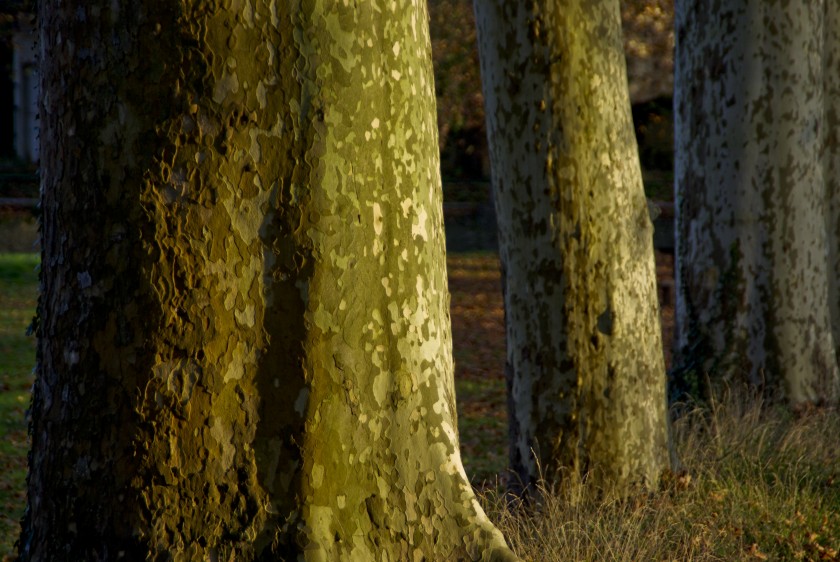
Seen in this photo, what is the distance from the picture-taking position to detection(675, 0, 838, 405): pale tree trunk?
8102 millimetres

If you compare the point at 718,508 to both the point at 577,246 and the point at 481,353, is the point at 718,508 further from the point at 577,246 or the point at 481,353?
the point at 481,353

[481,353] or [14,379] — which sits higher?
[14,379]

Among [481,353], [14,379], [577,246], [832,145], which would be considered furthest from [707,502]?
[481,353]

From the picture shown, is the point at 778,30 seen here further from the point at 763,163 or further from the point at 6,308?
the point at 6,308

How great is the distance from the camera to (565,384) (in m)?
5.63

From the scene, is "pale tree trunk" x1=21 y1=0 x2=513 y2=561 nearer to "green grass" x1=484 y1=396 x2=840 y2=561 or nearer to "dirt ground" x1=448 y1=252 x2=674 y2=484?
"green grass" x1=484 y1=396 x2=840 y2=561

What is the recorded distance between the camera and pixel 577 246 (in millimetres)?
5574

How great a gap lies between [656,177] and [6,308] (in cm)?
1977

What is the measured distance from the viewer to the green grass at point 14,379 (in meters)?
7.53

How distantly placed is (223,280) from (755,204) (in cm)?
606

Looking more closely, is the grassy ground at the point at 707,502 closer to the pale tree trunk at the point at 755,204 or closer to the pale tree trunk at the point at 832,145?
the pale tree trunk at the point at 755,204

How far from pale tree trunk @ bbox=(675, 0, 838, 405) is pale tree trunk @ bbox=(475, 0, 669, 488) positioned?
265 cm

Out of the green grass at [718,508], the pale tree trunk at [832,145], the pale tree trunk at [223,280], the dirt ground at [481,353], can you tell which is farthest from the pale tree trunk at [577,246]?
the pale tree trunk at [832,145]

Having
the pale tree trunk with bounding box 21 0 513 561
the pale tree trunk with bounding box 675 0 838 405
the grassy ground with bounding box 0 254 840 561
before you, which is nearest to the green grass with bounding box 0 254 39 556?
the grassy ground with bounding box 0 254 840 561
